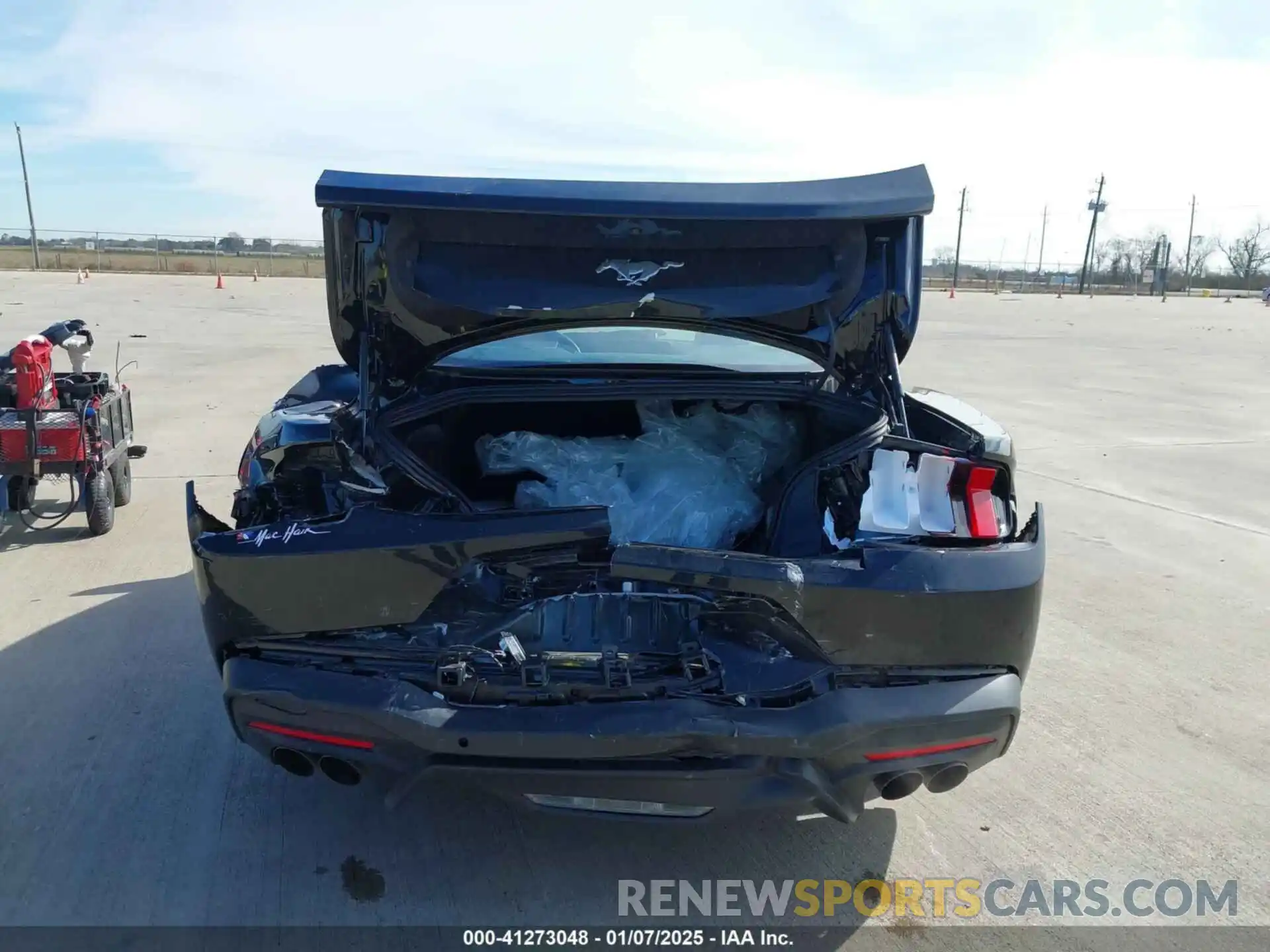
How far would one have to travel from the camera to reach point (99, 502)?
5.48m

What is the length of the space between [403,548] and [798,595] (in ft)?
3.17

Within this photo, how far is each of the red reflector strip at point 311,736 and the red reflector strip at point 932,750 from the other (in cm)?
123

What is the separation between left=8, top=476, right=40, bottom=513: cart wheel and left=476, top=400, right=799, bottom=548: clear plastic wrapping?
3.36 metres

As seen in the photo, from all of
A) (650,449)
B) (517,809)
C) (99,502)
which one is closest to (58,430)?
(99,502)

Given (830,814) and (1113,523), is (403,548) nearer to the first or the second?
(830,814)

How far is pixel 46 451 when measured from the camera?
17.3 feet

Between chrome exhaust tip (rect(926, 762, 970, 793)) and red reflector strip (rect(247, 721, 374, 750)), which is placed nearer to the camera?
red reflector strip (rect(247, 721, 374, 750))

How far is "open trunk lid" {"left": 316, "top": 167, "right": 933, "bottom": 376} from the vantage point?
2.80 metres

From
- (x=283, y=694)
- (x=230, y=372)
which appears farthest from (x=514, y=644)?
(x=230, y=372)

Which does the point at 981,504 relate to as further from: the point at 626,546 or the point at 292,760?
the point at 292,760

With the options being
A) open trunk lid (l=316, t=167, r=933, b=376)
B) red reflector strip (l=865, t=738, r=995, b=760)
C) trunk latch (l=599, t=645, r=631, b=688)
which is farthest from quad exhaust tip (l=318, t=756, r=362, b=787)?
open trunk lid (l=316, t=167, r=933, b=376)

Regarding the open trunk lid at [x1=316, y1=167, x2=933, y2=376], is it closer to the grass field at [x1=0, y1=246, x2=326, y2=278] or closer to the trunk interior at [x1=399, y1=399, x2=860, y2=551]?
the trunk interior at [x1=399, y1=399, x2=860, y2=551]

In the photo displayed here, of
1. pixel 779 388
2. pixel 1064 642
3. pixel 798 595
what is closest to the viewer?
pixel 798 595

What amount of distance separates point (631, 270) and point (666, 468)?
34.7 inches
